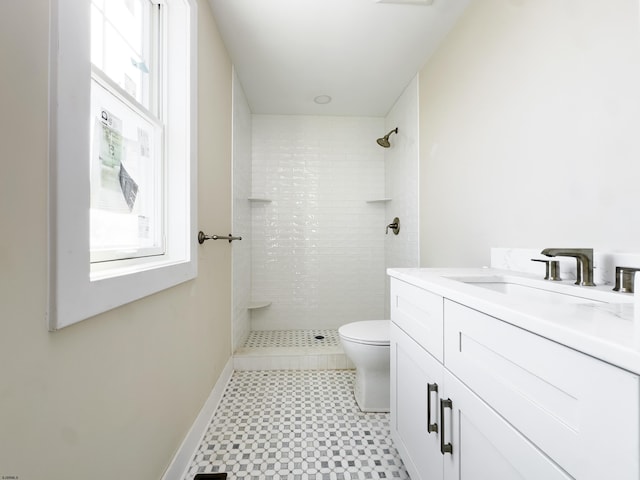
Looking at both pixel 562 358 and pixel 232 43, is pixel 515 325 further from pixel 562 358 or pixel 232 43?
pixel 232 43

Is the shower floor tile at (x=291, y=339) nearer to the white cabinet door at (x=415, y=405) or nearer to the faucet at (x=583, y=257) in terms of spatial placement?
the white cabinet door at (x=415, y=405)

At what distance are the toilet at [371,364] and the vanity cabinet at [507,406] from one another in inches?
18.2

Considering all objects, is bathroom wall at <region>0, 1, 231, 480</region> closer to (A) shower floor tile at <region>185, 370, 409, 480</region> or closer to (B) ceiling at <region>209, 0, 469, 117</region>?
(A) shower floor tile at <region>185, 370, 409, 480</region>

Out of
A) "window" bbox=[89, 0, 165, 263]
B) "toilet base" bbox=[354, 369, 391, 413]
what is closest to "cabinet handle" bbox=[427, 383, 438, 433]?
"toilet base" bbox=[354, 369, 391, 413]

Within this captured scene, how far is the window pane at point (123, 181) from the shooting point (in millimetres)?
902

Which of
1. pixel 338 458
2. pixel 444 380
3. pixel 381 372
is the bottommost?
pixel 338 458

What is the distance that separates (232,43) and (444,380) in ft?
7.42

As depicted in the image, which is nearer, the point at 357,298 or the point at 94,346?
the point at 94,346

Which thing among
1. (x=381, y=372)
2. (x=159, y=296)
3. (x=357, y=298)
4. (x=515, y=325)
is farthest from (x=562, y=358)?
(x=357, y=298)

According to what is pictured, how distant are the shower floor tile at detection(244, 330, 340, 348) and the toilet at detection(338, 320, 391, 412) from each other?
0.81 m

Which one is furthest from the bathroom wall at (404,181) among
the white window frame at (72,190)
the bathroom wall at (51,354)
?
the white window frame at (72,190)

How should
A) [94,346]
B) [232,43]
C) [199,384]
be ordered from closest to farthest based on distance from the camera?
1. [94,346]
2. [199,384]
3. [232,43]

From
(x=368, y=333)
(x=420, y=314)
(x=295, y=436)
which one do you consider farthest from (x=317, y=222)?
(x=420, y=314)

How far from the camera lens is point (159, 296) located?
110cm
